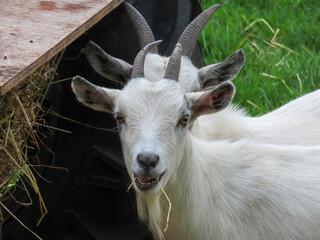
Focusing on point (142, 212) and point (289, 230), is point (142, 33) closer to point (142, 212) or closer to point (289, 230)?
point (142, 212)

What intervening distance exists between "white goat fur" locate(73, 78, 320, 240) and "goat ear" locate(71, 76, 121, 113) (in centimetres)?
1

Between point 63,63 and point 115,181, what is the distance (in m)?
0.82

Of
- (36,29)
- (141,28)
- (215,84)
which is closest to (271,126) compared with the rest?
(215,84)

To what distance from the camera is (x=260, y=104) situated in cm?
648

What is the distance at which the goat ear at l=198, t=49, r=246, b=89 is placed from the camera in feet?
15.1

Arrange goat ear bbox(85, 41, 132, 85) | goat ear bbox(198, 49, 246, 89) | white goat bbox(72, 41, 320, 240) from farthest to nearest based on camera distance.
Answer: goat ear bbox(198, 49, 246, 89) → goat ear bbox(85, 41, 132, 85) → white goat bbox(72, 41, 320, 240)

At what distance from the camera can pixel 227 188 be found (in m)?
4.36

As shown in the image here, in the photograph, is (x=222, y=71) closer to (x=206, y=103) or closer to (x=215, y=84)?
(x=215, y=84)

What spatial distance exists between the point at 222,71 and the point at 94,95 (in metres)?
1.01

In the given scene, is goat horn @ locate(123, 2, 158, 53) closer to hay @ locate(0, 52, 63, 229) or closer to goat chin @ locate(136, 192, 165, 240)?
hay @ locate(0, 52, 63, 229)

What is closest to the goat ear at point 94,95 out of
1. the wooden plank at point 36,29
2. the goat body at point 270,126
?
the wooden plank at point 36,29

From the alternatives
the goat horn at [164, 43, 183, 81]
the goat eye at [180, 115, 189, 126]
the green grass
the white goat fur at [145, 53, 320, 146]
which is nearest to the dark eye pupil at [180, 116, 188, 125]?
the goat eye at [180, 115, 189, 126]

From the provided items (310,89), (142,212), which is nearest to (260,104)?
(310,89)

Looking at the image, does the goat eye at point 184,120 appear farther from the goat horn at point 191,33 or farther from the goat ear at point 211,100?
the goat horn at point 191,33
